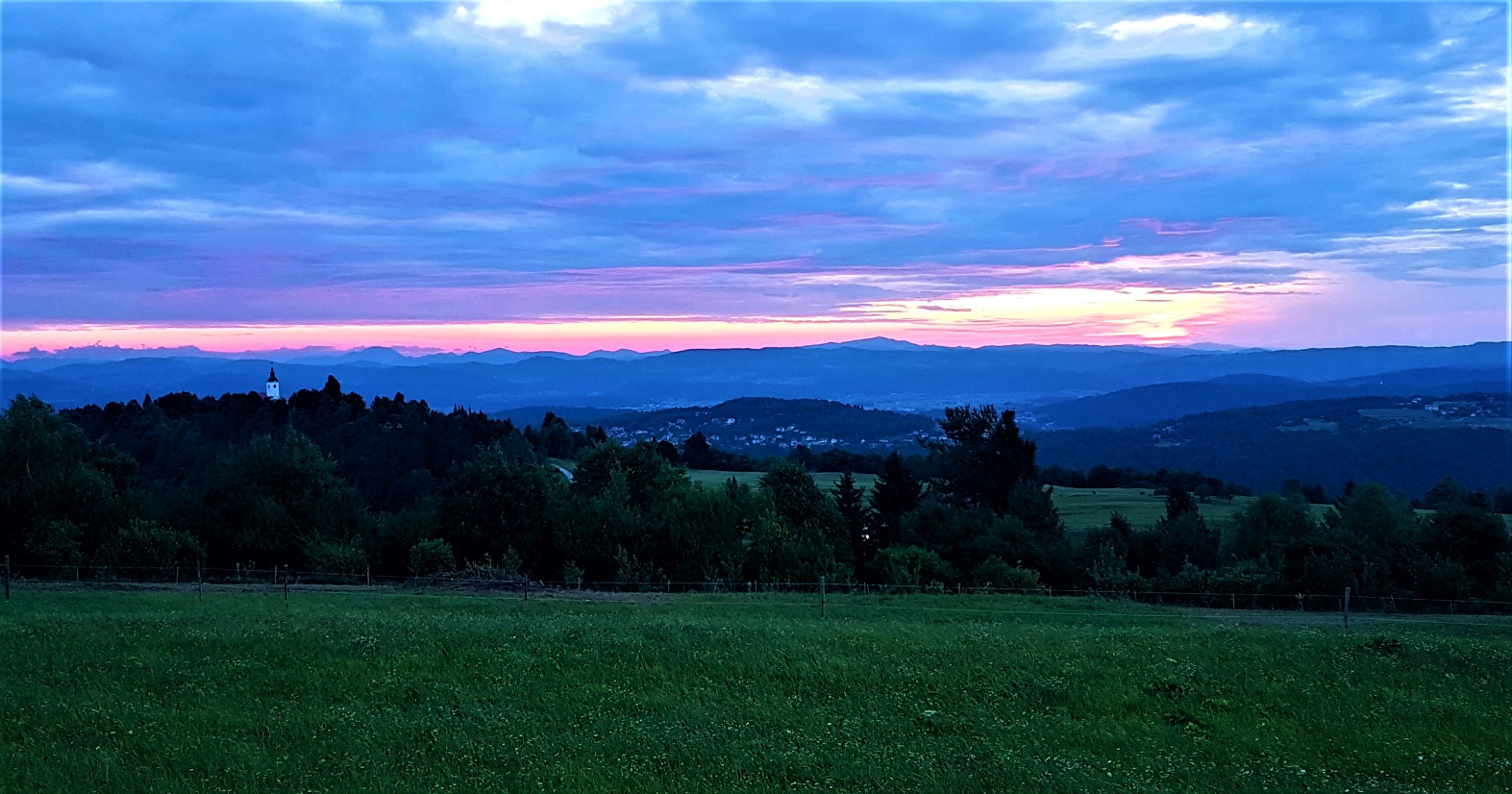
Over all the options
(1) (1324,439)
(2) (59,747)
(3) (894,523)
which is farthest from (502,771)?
(1) (1324,439)

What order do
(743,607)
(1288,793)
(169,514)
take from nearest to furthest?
1. (1288,793)
2. (743,607)
3. (169,514)

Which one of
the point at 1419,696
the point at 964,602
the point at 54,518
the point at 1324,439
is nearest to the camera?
the point at 1419,696

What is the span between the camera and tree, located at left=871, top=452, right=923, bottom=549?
78.4m

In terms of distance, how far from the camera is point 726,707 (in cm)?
1519

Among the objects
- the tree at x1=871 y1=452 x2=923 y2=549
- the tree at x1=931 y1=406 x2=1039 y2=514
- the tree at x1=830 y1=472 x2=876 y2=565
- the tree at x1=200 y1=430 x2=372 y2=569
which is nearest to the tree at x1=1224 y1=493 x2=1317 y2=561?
the tree at x1=931 y1=406 x2=1039 y2=514

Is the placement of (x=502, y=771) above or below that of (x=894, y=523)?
above

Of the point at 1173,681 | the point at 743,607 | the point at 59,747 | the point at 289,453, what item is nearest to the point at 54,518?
the point at 289,453

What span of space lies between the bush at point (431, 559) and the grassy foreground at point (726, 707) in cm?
1946

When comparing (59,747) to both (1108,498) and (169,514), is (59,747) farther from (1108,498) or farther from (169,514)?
(1108,498)

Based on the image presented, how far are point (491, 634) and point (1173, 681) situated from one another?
13156mm

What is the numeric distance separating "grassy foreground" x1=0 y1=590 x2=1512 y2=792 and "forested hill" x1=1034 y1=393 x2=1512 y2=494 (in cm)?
12275

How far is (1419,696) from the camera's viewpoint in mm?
16297

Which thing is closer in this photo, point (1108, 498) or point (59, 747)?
point (59, 747)

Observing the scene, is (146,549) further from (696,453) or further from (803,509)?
(696,453)
